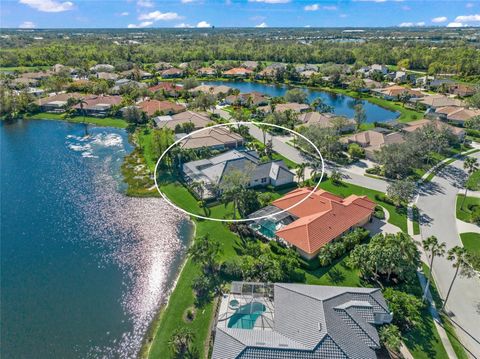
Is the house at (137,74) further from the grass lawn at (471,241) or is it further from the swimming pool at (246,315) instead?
the grass lawn at (471,241)

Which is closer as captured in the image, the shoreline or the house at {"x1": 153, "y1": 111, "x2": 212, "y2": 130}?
the shoreline

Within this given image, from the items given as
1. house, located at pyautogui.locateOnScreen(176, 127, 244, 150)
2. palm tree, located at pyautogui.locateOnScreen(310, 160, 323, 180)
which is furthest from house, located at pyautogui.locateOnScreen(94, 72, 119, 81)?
palm tree, located at pyautogui.locateOnScreen(310, 160, 323, 180)

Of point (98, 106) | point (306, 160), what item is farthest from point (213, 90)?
point (306, 160)

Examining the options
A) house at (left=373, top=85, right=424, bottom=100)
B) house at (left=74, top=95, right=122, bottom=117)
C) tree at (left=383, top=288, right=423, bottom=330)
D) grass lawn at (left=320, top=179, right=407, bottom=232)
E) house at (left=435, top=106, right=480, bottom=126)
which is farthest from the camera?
house at (left=373, top=85, right=424, bottom=100)

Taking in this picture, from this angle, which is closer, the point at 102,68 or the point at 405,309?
the point at 405,309

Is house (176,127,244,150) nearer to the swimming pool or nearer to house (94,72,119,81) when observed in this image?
the swimming pool

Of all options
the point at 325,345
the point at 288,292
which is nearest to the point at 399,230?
the point at 288,292

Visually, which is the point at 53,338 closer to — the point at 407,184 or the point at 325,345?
the point at 325,345

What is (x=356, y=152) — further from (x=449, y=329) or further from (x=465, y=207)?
(x=449, y=329)
